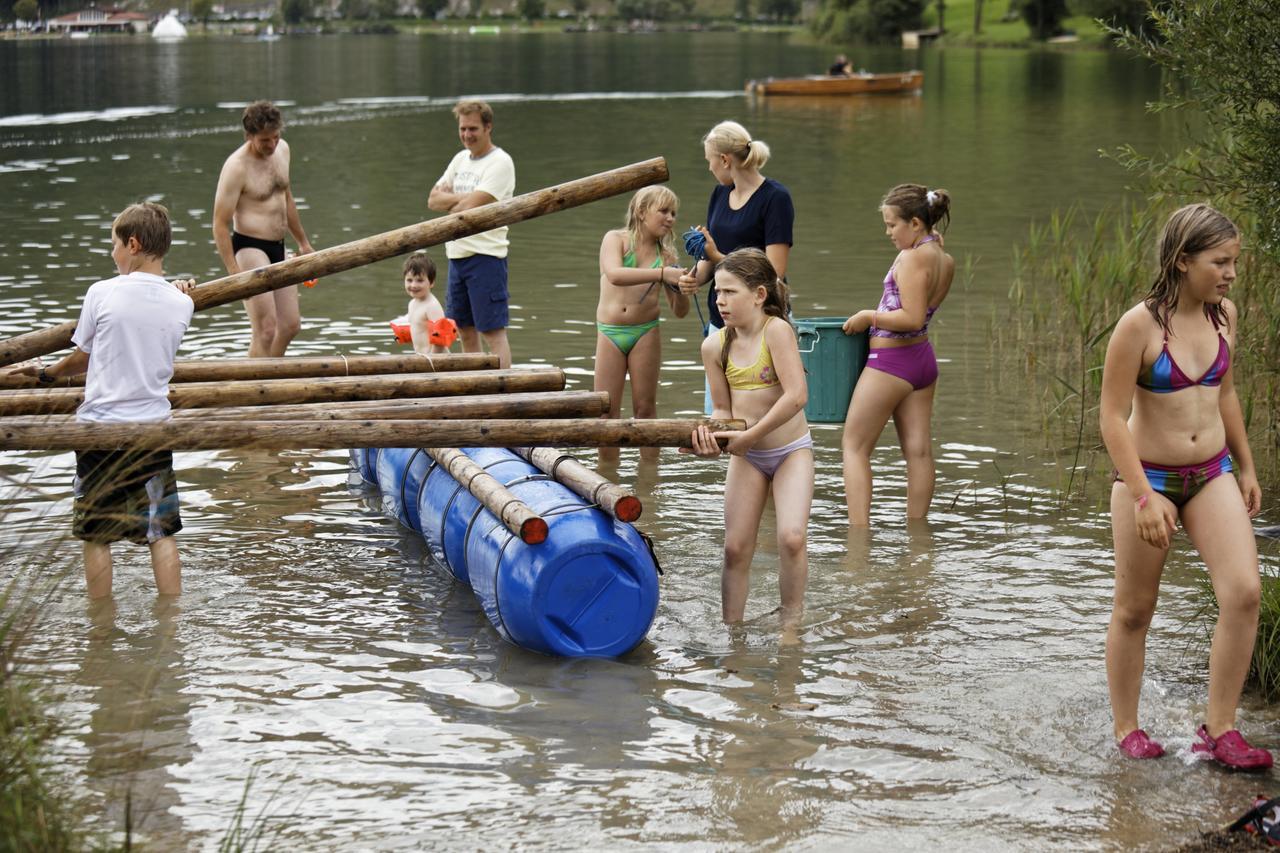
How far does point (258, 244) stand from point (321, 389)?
2.93 meters

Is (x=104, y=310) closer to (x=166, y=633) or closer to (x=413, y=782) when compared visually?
(x=166, y=633)

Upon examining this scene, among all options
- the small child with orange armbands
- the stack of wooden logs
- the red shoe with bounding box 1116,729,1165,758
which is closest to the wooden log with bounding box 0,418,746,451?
the stack of wooden logs

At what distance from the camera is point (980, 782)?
5.24 meters

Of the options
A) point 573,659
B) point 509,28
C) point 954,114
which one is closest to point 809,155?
point 954,114

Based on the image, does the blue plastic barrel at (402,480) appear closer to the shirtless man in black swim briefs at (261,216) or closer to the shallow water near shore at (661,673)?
the shallow water near shore at (661,673)

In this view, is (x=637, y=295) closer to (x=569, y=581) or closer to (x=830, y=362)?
(x=830, y=362)

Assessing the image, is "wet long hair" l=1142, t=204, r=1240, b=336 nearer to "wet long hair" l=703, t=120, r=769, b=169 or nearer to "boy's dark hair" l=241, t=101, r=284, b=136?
"wet long hair" l=703, t=120, r=769, b=169

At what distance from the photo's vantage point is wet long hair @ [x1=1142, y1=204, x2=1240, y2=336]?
4.96 metres

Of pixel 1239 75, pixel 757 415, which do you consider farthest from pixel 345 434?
pixel 1239 75

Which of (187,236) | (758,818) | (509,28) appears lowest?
(758,818)

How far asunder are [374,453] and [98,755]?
3.71 m

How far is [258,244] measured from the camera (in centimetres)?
1052

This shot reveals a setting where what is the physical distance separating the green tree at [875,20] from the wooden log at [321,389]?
99572 millimetres

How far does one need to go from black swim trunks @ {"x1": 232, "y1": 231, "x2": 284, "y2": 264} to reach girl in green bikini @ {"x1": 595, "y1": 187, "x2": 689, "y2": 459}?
8.64ft
